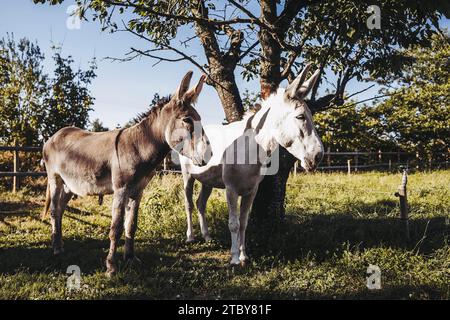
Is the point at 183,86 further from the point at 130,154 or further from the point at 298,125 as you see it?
the point at 298,125

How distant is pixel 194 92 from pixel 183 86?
148 mm

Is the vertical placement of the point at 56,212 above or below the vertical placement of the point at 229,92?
below

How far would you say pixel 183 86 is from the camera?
168 inches

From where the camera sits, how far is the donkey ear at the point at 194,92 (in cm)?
430

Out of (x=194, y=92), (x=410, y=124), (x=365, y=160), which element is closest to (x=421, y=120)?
(x=410, y=124)

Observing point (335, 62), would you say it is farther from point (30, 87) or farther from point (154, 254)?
point (30, 87)

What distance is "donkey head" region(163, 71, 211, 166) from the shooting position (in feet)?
13.7

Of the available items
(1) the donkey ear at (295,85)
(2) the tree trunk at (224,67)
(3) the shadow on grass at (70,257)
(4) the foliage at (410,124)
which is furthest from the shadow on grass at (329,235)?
(4) the foliage at (410,124)

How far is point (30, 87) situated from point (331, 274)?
1357 centimetres

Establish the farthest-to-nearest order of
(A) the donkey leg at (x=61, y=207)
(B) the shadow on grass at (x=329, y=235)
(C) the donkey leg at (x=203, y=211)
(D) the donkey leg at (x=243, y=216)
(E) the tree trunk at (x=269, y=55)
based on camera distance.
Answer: (C) the donkey leg at (x=203, y=211) < (E) the tree trunk at (x=269, y=55) < (A) the donkey leg at (x=61, y=207) < (B) the shadow on grass at (x=329, y=235) < (D) the donkey leg at (x=243, y=216)

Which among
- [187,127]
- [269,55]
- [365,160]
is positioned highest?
[269,55]

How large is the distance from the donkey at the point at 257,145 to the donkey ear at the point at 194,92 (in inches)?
38.0

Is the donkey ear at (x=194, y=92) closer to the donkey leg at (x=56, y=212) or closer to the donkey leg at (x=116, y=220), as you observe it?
the donkey leg at (x=116, y=220)
